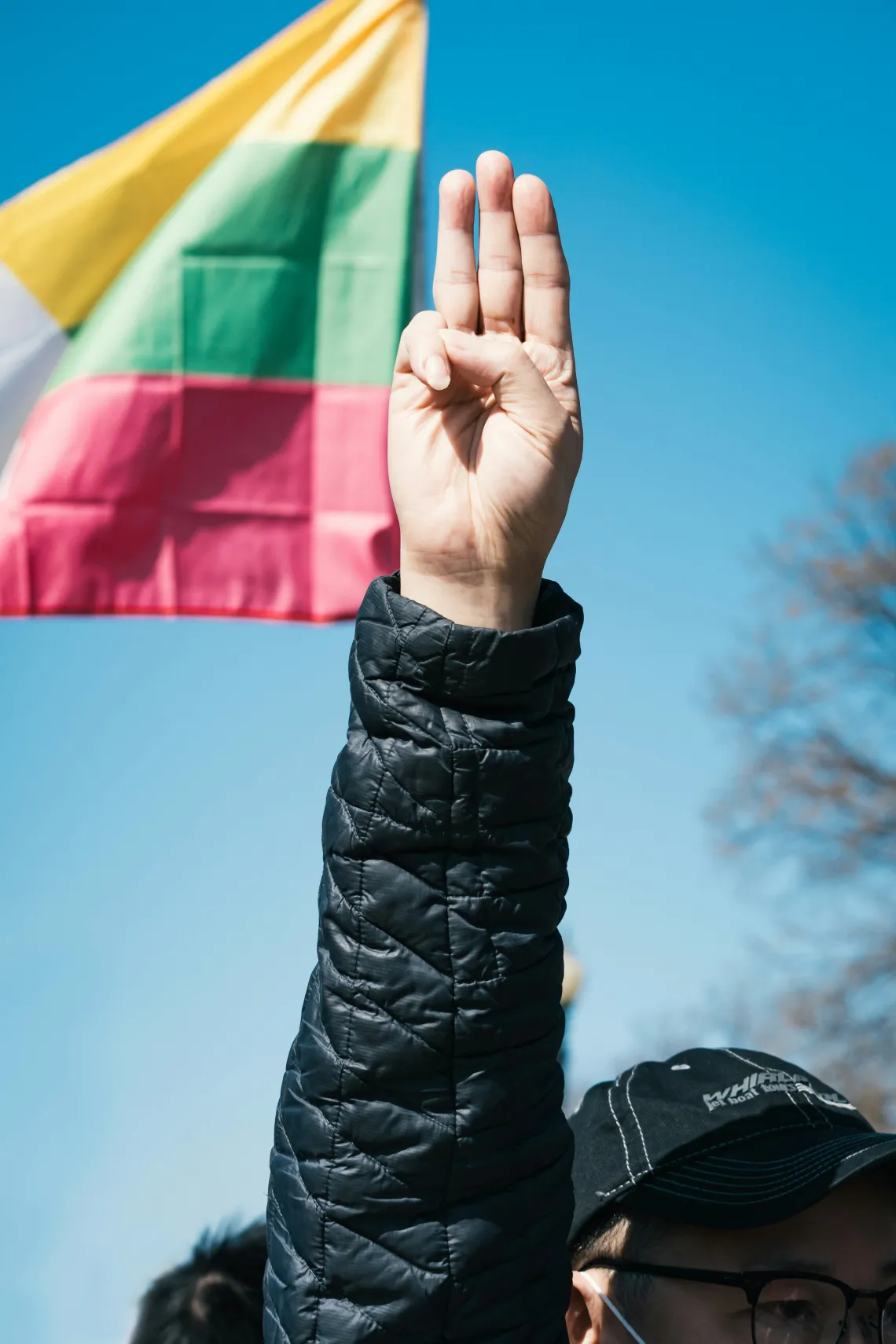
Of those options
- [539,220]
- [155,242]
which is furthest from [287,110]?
[539,220]

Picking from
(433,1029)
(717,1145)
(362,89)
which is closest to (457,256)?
(433,1029)

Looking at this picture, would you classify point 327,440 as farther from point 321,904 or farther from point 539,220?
point 321,904

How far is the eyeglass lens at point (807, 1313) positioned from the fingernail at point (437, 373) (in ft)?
3.83

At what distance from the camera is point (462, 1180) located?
1.46 metres

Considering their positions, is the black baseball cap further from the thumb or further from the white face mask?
the thumb

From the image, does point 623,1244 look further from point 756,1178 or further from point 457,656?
point 457,656

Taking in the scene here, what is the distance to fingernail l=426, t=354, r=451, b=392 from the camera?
1.60m

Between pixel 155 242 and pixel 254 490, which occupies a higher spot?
pixel 155 242

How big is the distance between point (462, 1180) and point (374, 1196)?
86 mm

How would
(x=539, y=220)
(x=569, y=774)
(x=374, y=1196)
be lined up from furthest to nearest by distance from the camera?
(x=539, y=220)
(x=569, y=774)
(x=374, y=1196)

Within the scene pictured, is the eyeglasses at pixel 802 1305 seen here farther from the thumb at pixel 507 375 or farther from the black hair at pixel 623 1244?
the thumb at pixel 507 375

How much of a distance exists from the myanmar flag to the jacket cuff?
118 inches

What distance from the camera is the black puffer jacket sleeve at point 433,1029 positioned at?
4.78ft

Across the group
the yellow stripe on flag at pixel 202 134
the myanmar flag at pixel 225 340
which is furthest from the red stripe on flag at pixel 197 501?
the yellow stripe on flag at pixel 202 134
